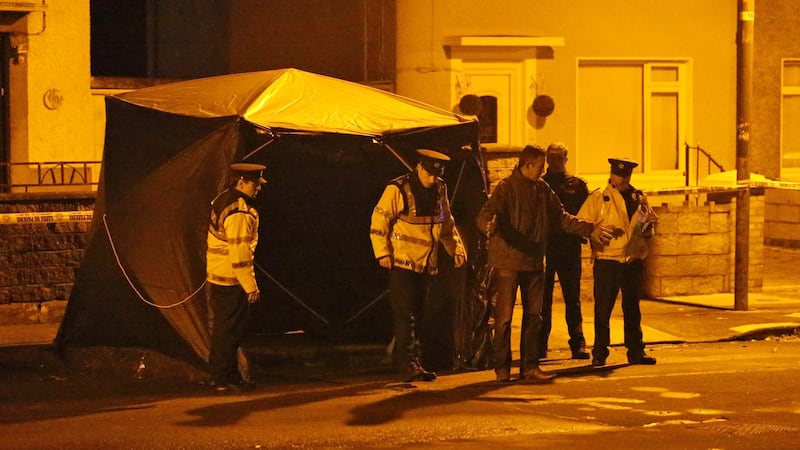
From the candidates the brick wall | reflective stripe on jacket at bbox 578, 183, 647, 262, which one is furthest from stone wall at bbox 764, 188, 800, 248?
reflective stripe on jacket at bbox 578, 183, 647, 262

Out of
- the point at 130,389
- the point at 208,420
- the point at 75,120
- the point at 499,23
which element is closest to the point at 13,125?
the point at 75,120

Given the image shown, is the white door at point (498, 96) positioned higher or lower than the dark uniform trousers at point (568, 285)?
higher

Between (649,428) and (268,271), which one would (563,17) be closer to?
(268,271)

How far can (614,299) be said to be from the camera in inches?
495

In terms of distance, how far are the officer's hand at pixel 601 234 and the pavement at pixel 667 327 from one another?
1309 mm

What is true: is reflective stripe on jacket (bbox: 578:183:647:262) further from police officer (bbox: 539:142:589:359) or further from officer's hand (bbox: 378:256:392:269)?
officer's hand (bbox: 378:256:392:269)

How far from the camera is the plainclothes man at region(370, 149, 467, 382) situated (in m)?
11.5

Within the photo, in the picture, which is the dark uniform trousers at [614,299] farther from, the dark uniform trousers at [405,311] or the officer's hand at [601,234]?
the dark uniform trousers at [405,311]

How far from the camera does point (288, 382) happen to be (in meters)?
11.8

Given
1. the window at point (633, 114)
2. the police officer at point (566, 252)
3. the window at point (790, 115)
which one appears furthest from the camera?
the window at point (790, 115)

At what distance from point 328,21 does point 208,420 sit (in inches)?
459

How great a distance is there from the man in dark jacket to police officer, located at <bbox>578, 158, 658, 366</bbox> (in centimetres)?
70

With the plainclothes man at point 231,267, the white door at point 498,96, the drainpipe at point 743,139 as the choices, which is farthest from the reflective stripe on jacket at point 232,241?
the white door at point 498,96

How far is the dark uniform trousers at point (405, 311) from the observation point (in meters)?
11.6
